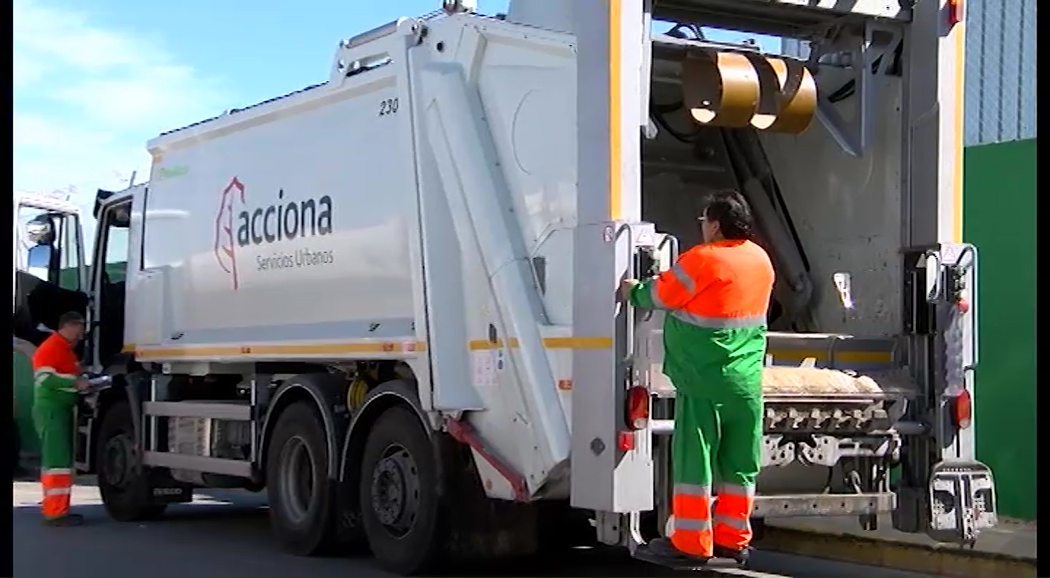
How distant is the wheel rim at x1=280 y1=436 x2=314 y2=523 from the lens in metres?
8.30

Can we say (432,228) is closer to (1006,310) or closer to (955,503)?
(955,503)

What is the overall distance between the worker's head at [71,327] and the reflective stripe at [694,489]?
6.08 m

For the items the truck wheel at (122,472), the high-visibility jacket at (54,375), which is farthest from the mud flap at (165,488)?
the high-visibility jacket at (54,375)

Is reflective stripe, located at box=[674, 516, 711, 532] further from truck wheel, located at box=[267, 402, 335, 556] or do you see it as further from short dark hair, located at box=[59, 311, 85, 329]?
short dark hair, located at box=[59, 311, 85, 329]

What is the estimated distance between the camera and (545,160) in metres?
6.54

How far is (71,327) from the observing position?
34.8 feet

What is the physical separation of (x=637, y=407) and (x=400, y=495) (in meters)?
1.80

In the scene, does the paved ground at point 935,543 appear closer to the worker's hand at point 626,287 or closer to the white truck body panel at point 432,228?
the white truck body panel at point 432,228

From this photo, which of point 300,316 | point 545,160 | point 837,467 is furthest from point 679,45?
point 300,316

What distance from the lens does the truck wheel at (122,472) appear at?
1028 centimetres

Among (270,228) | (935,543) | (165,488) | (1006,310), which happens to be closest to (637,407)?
(935,543)

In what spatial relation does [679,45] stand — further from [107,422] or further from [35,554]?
[107,422]

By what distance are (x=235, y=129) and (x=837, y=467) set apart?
4464mm

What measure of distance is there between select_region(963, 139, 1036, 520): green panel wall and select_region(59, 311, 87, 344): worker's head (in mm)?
6164
